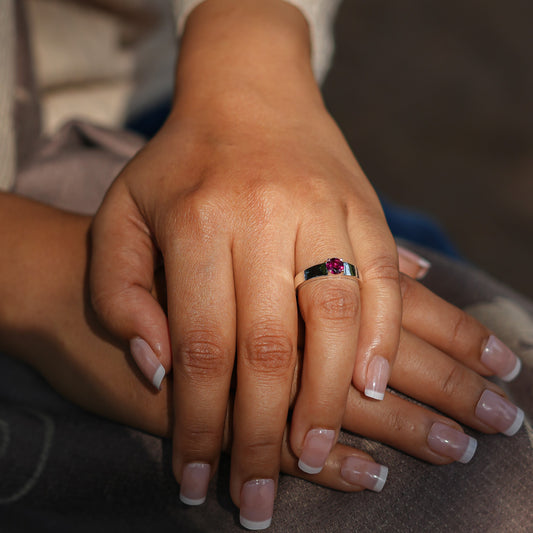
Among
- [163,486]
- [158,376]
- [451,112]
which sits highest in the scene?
[158,376]

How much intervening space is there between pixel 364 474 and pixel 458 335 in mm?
213

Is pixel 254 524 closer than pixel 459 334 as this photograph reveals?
Yes

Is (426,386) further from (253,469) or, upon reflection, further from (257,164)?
(257,164)

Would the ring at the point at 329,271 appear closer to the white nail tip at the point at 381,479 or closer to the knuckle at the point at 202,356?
the knuckle at the point at 202,356

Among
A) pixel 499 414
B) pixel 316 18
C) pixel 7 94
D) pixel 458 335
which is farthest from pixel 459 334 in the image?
pixel 7 94

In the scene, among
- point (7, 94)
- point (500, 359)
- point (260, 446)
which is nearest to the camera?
point (260, 446)

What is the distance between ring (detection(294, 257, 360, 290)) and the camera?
55 cm

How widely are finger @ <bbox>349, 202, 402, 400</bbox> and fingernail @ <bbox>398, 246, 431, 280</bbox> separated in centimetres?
13

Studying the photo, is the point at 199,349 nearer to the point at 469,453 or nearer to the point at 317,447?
the point at 317,447

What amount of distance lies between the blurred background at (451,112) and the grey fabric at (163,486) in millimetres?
1700

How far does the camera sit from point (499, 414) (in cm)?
57

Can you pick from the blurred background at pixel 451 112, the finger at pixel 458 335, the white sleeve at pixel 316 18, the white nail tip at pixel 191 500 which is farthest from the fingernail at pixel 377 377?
the blurred background at pixel 451 112

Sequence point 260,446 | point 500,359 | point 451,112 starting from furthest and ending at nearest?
point 451,112
point 500,359
point 260,446

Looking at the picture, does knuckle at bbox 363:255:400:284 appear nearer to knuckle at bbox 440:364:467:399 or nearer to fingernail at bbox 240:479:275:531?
knuckle at bbox 440:364:467:399
